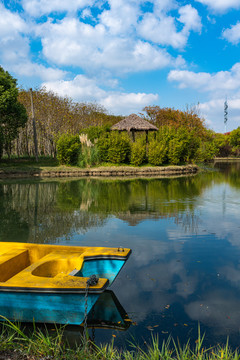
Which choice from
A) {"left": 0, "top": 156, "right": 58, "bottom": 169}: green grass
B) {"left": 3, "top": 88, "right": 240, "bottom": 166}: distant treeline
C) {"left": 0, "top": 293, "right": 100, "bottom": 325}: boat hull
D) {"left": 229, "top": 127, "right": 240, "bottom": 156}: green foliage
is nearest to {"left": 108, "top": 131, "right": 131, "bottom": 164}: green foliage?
{"left": 3, "top": 88, "right": 240, "bottom": 166}: distant treeline

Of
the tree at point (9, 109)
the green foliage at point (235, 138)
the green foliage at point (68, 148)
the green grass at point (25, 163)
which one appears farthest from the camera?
the green foliage at point (235, 138)

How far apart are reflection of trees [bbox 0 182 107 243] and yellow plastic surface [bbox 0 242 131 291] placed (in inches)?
80.7

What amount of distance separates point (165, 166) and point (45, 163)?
33.6 feet

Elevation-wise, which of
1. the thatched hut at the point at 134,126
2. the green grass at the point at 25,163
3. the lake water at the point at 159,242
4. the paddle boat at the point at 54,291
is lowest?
the lake water at the point at 159,242

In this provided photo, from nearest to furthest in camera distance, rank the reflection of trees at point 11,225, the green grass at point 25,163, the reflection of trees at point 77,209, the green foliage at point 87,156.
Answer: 1. the reflection of trees at point 11,225
2. the reflection of trees at point 77,209
3. the green grass at point 25,163
4. the green foliage at point 87,156

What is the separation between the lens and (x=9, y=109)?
23.8 meters

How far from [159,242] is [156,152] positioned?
1998 centimetres

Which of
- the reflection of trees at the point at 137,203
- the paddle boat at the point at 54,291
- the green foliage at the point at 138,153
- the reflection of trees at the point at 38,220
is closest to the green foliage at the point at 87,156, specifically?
the green foliage at the point at 138,153

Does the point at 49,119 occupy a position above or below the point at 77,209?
above

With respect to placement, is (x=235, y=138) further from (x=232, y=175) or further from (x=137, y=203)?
(x=137, y=203)

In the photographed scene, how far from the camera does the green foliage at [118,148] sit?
85.5 ft

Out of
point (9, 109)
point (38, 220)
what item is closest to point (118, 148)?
point (9, 109)

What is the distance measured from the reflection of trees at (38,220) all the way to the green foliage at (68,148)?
41.4ft

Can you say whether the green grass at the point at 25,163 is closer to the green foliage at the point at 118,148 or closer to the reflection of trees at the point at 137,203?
the green foliage at the point at 118,148
